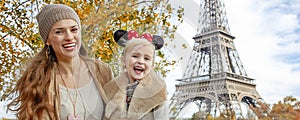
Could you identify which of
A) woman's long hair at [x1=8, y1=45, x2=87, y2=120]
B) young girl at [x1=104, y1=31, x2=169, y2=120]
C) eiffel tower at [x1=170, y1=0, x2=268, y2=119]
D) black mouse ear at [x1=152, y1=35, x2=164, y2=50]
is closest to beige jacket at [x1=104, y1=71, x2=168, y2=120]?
young girl at [x1=104, y1=31, x2=169, y2=120]

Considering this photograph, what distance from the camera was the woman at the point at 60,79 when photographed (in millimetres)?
1219

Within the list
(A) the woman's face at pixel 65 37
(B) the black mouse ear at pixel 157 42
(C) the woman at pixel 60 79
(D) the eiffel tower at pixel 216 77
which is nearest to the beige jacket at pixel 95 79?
(C) the woman at pixel 60 79

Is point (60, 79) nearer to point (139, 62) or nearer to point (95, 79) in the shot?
point (95, 79)

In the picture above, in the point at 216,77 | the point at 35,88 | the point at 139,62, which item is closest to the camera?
the point at 139,62

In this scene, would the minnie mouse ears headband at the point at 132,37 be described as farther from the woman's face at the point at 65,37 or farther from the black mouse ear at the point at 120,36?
the woman's face at the point at 65,37

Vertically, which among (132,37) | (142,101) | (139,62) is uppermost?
(132,37)

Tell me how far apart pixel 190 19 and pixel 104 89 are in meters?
0.84

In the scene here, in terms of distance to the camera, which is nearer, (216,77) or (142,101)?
(142,101)

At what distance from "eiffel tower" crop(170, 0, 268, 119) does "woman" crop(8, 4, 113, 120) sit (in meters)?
11.4

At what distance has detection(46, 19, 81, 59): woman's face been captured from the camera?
→ 1215 millimetres

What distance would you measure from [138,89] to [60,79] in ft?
1.06

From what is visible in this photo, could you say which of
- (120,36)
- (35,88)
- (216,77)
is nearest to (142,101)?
(120,36)

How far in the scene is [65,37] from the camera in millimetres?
1211

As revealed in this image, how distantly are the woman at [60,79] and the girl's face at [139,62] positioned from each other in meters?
0.18
